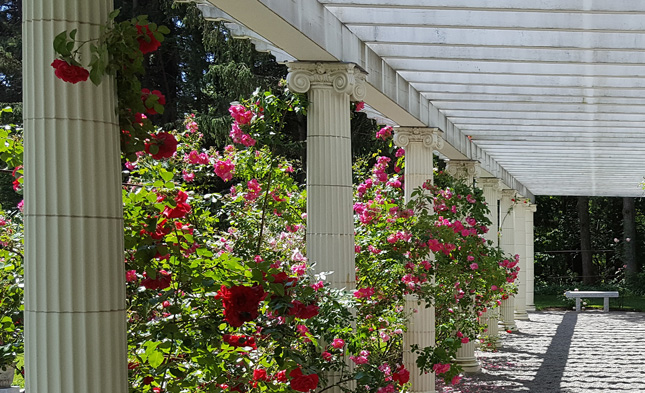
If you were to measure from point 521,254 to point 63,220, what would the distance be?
95.9ft

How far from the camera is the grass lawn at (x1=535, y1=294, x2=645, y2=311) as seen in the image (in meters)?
38.0

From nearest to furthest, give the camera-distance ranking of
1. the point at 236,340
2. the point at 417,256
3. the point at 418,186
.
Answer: the point at 236,340 < the point at 417,256 < the point at 418,186

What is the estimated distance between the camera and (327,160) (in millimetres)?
8086

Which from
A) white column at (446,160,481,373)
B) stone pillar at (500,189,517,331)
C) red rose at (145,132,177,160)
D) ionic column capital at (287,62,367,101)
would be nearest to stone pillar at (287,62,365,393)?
ionic column capital at (287,62,367,101)

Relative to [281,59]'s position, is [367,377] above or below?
below

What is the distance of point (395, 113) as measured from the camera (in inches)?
467

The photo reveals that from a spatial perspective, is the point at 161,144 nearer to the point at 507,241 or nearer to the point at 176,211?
the point at 176,211

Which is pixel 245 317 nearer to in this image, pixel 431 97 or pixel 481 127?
pixel 431 97

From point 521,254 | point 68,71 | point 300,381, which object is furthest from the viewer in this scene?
point 521,254

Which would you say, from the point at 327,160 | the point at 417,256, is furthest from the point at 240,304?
the point at 417,256

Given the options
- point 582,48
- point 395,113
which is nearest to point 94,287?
point 582,48

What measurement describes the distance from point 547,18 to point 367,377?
14.1ft

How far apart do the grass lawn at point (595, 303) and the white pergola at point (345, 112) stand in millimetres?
17907

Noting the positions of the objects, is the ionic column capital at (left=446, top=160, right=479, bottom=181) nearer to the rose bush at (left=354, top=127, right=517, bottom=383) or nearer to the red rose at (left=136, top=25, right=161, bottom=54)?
the rose bush at (left=354, top=127, right=517, bottom=383)
